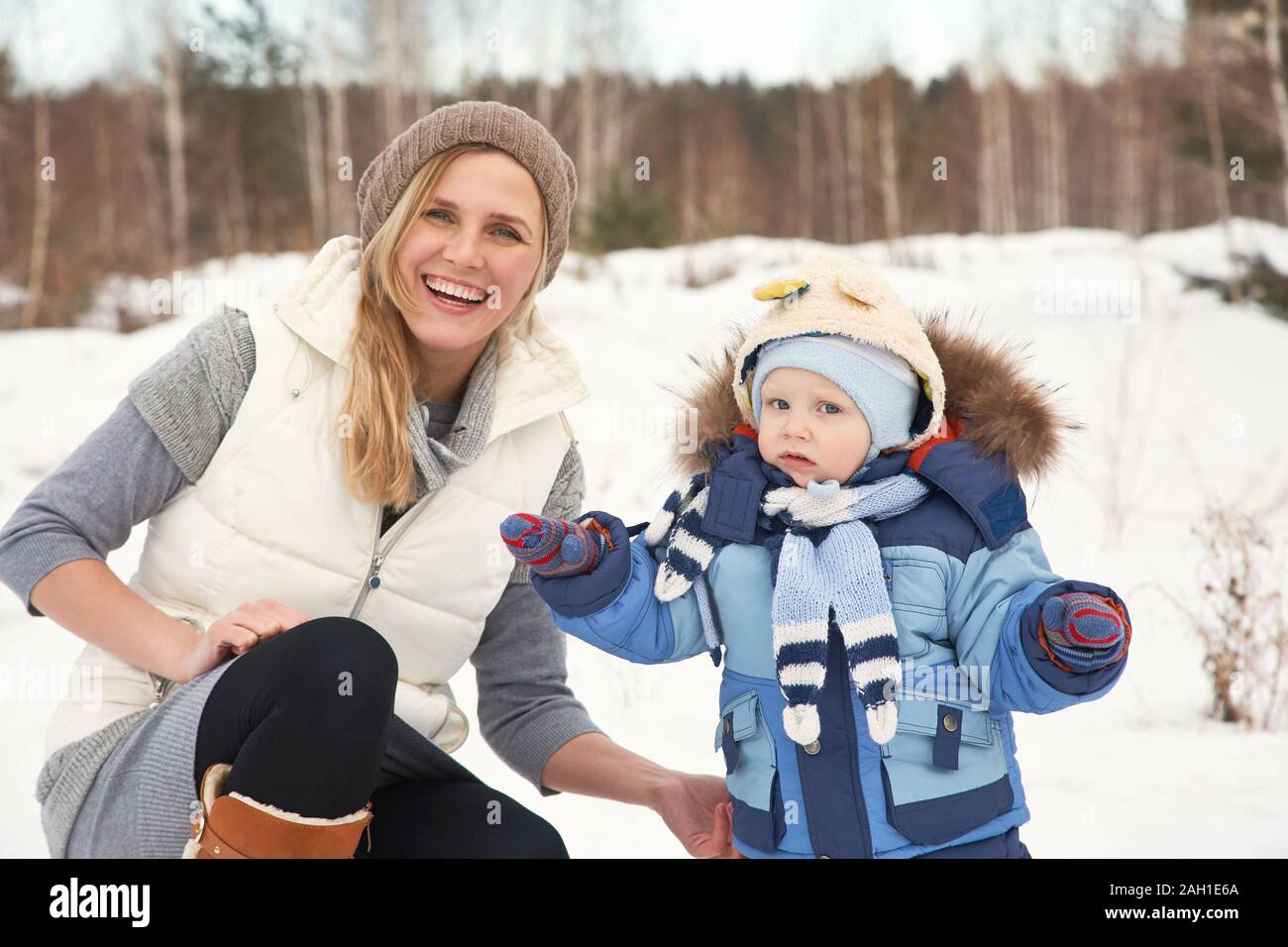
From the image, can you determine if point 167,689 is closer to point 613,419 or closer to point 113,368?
point 613,419

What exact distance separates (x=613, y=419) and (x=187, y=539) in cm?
419

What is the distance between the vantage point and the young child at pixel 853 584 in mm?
1592

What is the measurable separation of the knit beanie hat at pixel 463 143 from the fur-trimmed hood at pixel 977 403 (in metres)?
0.41

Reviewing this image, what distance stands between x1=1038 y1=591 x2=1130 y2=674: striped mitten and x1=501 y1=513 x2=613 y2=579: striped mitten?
626mm

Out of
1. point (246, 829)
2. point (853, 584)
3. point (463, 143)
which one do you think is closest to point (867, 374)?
point (853, 584)

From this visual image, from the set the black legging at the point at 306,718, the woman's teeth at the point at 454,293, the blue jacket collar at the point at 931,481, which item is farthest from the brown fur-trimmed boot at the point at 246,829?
the woman's teeth at the point at 454,293

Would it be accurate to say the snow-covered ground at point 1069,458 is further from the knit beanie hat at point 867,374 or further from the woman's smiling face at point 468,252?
A: the woman's smiling face at point 468,252

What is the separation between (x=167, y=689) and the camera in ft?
5.67

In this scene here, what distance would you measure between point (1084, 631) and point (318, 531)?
3.82ft

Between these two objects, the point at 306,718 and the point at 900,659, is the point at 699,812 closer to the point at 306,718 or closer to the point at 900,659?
the point at 900,659

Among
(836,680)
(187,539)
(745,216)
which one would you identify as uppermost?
(745,216)

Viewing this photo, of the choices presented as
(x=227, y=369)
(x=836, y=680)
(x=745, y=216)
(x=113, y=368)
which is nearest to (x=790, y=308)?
(x=836, y=680)

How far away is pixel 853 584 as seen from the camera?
1.63 metres

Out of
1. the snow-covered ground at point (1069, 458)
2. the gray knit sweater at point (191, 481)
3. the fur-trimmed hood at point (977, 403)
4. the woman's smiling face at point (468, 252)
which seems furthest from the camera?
the snow-covered ground at point (1069, 458)
